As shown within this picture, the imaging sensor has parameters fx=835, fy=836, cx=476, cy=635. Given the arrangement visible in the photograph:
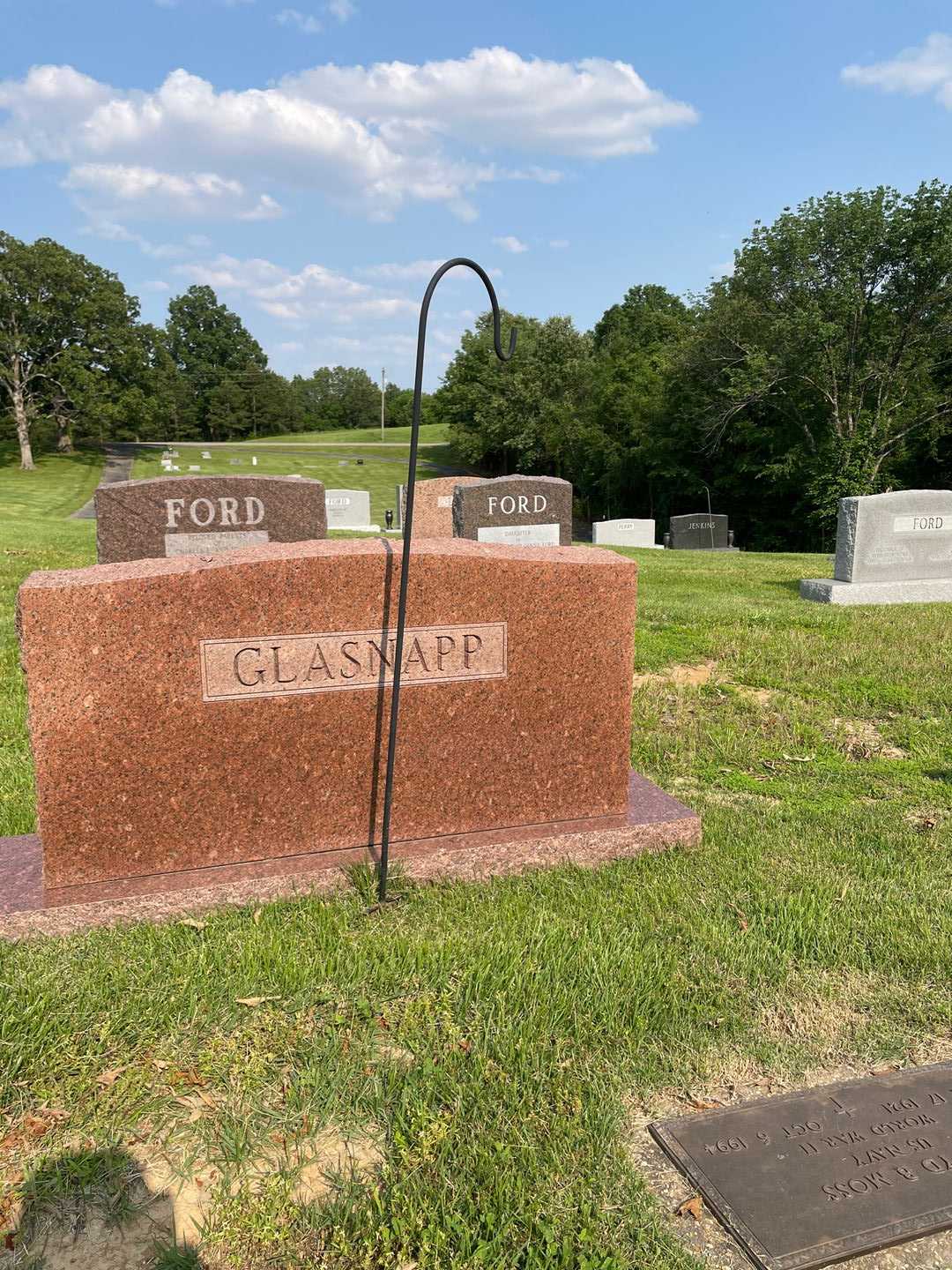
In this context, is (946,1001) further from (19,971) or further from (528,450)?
(528,450)

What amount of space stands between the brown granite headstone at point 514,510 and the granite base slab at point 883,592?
382 cm

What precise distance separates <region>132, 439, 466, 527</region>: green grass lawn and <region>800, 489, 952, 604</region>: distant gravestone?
28538 mm

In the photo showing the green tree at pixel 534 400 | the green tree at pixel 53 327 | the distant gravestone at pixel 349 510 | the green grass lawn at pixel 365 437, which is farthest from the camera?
the green grass lawn at pixel 365 437

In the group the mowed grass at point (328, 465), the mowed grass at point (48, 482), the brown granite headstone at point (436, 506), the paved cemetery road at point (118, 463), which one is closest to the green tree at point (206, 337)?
the mowed grass at point (328, 465)

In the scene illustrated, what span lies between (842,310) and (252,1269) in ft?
97.2

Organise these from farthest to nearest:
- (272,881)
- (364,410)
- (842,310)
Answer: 1. (364,410)
2. (842,310)
3. (272,881)

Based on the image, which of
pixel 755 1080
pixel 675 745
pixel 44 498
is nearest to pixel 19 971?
pixel 755 1080

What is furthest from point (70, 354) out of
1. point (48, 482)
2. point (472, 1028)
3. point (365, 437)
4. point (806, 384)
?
point (472, 1028)

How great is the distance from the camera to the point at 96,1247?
1.95 m

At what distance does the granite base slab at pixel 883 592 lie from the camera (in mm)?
10203

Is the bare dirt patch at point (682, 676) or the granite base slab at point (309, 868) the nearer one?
the granite base slab at point (309, 868)

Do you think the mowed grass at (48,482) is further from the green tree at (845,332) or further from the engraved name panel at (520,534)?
the green tree at (845,332)

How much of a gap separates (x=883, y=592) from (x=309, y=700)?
894 cm

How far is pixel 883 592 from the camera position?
33.6 feet
